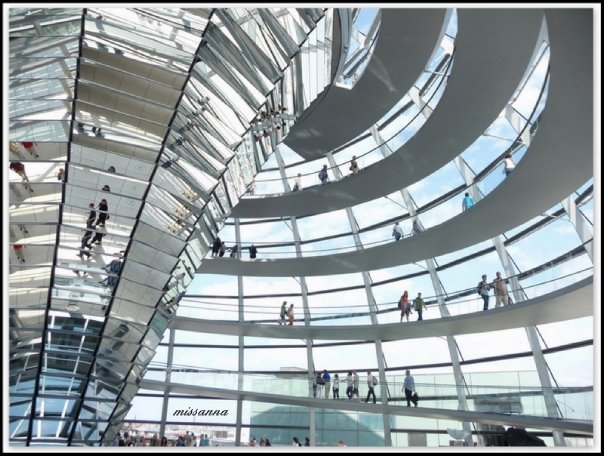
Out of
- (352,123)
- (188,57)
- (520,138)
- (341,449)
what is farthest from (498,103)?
(341,449)

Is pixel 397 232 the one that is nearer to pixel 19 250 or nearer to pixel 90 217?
pixel 90 217

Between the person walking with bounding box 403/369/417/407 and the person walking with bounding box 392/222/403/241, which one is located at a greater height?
the person walking with bounding box 392/222/403/241

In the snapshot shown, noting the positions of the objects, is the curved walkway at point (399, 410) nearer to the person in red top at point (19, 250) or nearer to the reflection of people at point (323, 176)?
the reflection of people at point (323, 176)

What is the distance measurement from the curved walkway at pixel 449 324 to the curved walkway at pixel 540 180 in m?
2.74

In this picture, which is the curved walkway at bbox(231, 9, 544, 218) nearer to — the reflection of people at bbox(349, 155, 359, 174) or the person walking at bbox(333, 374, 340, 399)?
the reflection of people at bbox(349, 155, 359, 174)

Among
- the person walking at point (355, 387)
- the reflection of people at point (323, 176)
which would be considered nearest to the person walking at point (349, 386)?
the person walking at point (355, 387)

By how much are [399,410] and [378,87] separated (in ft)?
39.6

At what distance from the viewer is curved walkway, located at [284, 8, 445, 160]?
1658cm

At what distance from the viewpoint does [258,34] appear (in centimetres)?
1251

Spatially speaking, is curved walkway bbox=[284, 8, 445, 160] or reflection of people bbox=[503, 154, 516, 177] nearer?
reflection of people bbox=[503, 154, 516, 177]

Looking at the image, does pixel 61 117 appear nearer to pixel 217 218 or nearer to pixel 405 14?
pixel 217 218

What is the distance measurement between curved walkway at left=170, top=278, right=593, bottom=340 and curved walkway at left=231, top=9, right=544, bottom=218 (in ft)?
18.6

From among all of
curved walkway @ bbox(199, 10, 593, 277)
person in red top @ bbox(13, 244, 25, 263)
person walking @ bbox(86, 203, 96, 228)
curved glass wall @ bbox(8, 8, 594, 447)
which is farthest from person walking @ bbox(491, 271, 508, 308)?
person in red top @ bbox(13, 244, 25, 263)

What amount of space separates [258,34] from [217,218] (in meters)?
5.56
